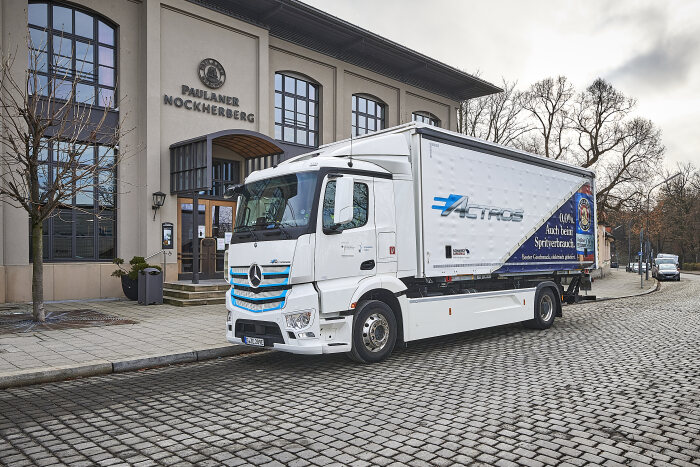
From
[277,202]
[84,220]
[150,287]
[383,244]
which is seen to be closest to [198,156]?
[84,220]

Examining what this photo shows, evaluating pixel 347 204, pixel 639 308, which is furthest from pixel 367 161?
pixel 639 308

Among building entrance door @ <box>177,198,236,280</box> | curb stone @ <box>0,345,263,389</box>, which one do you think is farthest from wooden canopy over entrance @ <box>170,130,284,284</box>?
curb stone @ <box>0,345,263,389</box>

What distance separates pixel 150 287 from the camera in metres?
14.1

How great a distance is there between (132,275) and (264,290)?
9158 mm

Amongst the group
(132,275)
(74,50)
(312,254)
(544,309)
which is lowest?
(544,309)

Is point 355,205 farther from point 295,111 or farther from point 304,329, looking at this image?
point 295,111

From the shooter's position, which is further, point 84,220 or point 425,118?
point 425,118

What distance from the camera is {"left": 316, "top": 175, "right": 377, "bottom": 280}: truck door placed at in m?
6.89

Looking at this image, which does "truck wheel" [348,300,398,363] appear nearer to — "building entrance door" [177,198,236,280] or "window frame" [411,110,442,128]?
"building entrance door" [177,198,236,280]

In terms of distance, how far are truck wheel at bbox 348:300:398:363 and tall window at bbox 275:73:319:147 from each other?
13.7 metres

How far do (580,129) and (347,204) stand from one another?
39.1m

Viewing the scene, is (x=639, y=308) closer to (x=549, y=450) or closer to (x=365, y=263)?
(x=365, y=263)

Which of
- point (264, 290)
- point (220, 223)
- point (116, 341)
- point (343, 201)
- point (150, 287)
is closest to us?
point (343, 201)

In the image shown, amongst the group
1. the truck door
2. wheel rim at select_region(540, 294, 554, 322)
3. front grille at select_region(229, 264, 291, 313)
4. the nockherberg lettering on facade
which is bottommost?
wheel rim at select_region(540, 294, 554, 322)
